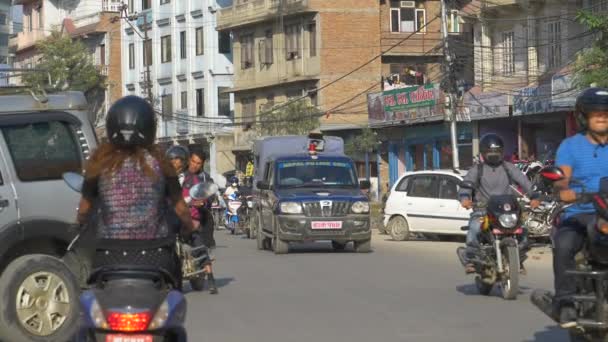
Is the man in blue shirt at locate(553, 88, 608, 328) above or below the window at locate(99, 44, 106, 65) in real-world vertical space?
below

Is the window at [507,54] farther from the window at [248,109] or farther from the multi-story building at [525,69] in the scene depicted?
the window at [248,109]

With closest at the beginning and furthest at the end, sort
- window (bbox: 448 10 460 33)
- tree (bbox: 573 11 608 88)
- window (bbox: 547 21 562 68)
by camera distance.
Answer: tree (bbox: 573 11 608 88) < window (bbox: 547 21 562 68) < window (bbox: 448 10 460 33)

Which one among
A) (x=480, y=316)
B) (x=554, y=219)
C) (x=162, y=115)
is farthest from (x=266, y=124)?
(x=554, y=219)

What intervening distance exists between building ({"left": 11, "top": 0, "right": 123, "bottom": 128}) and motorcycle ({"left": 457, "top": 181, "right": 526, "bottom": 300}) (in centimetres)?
6229

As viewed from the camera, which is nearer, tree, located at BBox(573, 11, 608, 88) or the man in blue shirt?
the man in blue shirt

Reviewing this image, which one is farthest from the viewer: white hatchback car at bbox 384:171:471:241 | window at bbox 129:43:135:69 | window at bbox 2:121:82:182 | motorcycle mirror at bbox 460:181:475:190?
window at bbox 129:43:135:69

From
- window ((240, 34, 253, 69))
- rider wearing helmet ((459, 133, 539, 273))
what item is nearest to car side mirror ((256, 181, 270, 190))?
rider wearing helmet ((459, 133, 539, 273))

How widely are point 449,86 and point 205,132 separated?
2896 centimetres

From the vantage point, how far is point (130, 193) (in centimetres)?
681

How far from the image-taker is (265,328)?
1241cm

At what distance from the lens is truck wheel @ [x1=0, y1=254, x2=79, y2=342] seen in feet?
34.1

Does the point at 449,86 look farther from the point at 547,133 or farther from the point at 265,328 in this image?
the point at 265,328

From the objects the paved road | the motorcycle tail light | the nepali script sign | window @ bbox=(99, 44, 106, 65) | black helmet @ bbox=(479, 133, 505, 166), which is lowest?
the paved road

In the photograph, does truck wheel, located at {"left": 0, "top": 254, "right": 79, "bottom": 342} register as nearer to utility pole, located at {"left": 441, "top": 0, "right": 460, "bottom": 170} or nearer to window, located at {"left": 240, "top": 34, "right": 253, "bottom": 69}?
utility pole, located at {"left": 441, "top": 0, "right": 460, "bottom": 170}
